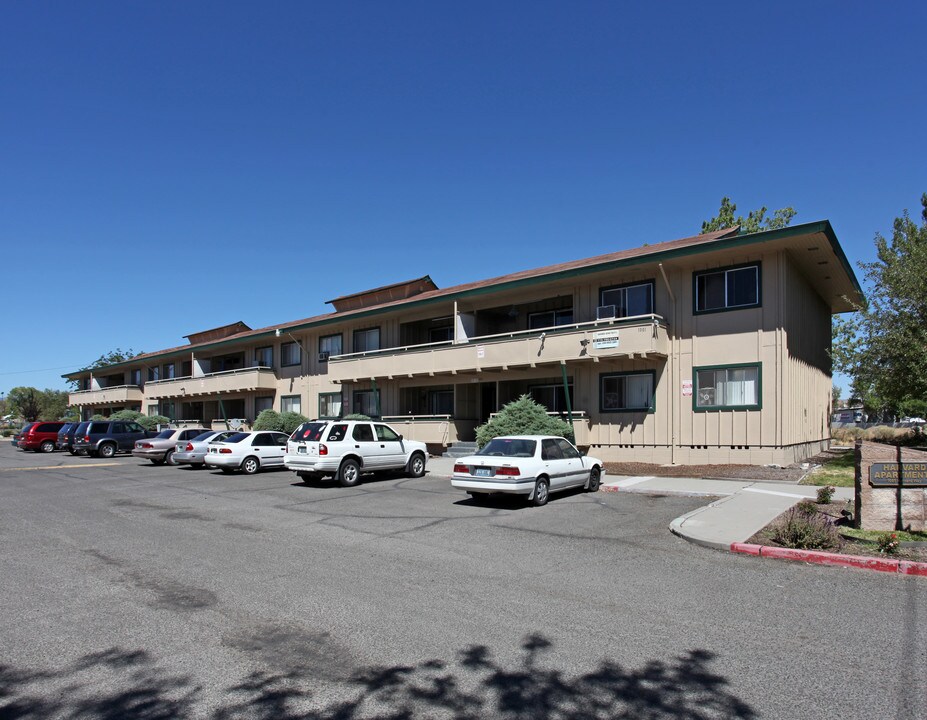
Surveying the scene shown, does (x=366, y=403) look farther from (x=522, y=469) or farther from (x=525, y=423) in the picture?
(x=522, y=469)

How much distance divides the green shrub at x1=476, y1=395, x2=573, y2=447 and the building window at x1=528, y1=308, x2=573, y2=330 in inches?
196

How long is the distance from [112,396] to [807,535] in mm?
60317

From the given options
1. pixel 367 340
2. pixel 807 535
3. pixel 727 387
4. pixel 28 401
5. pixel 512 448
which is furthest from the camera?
pixel 28 401

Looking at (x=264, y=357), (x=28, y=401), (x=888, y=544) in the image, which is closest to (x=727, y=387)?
(x=888, y=544)

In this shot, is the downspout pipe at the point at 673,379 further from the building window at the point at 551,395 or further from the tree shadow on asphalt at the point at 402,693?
the tree shadow on asphalt at the point at 402,693

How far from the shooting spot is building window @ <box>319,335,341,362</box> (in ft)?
114

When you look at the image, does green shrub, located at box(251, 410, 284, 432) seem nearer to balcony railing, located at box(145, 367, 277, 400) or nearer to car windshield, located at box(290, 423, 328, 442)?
balcony railing, located at box(145, 367, 277, 400)

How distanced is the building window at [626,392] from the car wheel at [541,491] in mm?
8883

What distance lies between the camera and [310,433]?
1767cm

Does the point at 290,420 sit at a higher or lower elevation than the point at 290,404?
lower

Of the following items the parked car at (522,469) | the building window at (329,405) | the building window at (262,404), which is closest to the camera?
the parked car at (522,469)

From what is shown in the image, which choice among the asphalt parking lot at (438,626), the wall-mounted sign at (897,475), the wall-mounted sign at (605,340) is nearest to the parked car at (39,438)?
the asphalt parking lot at (438,626)

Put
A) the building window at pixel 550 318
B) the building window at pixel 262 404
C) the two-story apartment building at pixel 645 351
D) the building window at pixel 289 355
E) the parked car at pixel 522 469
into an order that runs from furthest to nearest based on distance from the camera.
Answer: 1. the building window at pixel 262 404
2. the building window at pixel 289 355
3. the building window at pixel 550 318
4. the two-story apartment building at pixel 645 351
5. the parked car at pixel 522 469

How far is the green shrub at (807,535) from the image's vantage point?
8641 mm
